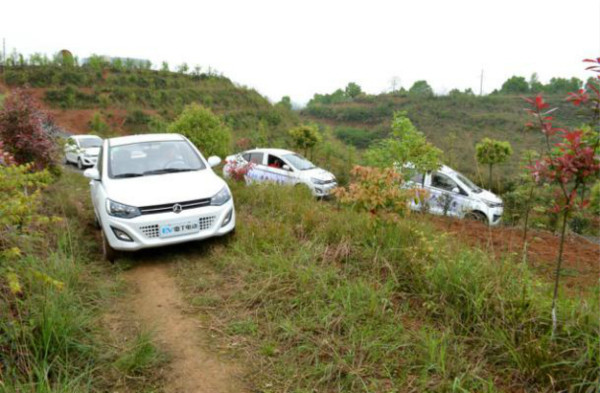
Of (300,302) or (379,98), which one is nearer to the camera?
(300,302)

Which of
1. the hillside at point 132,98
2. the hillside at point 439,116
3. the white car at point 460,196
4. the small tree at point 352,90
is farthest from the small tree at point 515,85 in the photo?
the white car at point 460,196

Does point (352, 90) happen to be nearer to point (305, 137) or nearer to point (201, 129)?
point (305, 137)

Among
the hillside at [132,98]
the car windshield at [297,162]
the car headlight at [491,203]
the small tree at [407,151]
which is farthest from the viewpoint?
the hillside at [132,98]

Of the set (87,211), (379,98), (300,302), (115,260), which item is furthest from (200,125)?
(379,98)

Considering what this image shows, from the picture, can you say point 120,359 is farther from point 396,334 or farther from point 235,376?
point 396,334

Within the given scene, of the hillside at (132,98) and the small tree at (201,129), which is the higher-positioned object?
the hillside at (132,98)

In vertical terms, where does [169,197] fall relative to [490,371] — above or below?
above

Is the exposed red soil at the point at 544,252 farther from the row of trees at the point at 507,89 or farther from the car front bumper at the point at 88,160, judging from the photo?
the row of trees at the point at 507,89

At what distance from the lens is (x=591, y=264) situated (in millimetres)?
6004

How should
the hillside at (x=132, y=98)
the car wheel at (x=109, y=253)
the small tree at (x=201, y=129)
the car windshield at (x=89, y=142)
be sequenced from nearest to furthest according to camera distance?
the car wheel at (x=109, y=253), the small tree at (x=201, y=129), the car windshield at (x=89, y=142), the hillside at (x=132, y=98)

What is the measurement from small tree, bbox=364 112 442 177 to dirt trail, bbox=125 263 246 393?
5910mm

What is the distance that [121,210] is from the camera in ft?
15.4

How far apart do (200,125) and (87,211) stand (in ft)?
21.3

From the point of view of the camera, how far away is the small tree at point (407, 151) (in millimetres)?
8820
